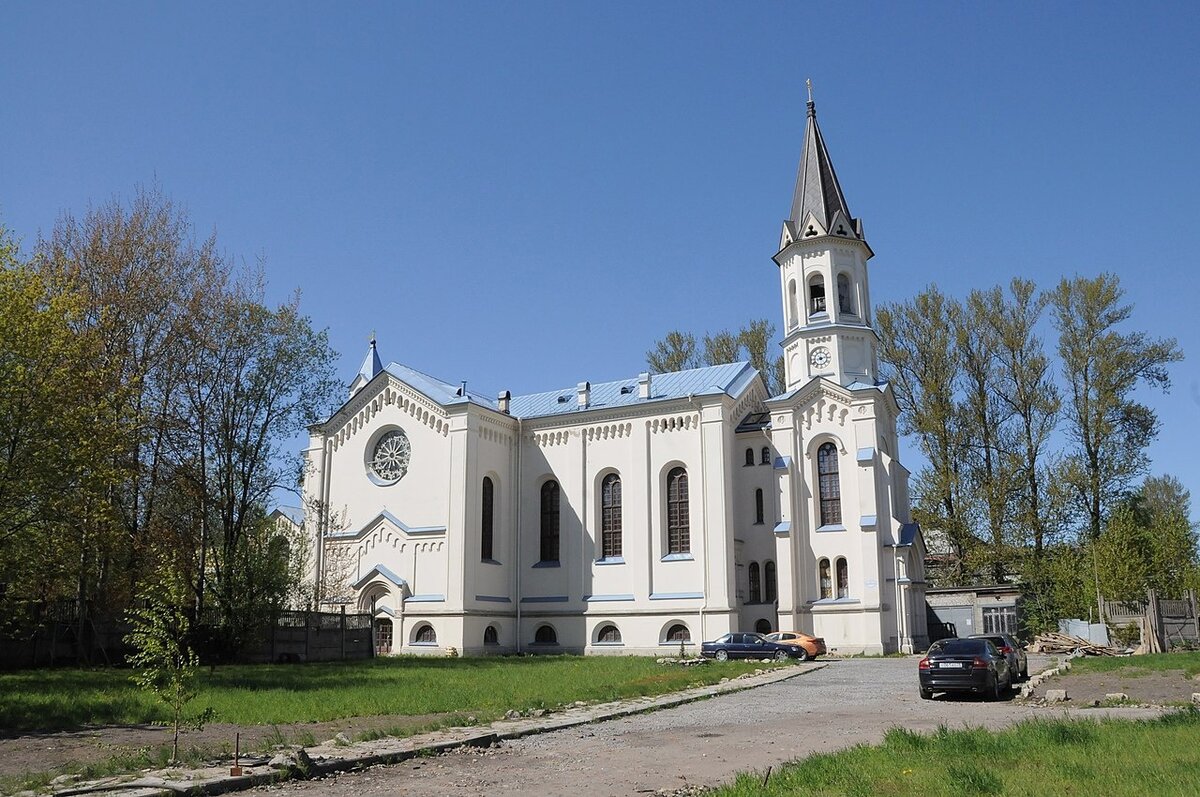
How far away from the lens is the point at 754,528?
42562 mm

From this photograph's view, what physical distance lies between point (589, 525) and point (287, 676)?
790 inches

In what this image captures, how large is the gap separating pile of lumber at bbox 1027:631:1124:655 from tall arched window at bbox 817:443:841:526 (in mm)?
9137

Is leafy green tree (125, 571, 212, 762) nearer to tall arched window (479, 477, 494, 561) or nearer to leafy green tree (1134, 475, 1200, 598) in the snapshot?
tall arched window (479, 477, 494, 561)

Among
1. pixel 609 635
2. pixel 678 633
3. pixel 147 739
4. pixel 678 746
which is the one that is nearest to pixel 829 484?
pixel 678 633

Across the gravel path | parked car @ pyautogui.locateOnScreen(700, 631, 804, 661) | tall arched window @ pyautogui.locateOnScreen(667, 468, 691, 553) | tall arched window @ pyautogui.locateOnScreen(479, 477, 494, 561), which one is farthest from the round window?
the gravel path

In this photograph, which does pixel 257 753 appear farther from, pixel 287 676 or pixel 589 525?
pixel 589 525

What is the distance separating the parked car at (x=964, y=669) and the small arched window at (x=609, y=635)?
75.2ft

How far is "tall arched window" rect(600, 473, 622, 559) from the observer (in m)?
44.0

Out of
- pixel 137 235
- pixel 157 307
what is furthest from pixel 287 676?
pixel 137 235

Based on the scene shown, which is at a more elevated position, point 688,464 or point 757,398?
point 757,398

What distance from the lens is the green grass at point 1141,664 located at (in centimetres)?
2411

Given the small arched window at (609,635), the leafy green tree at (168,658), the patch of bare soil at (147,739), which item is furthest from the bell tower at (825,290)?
the leafy green tree at (168,658)

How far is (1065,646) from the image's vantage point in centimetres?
3647

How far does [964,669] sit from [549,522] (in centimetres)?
2779
